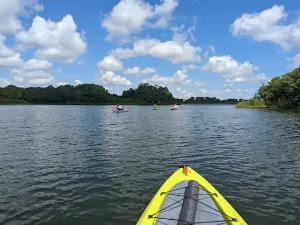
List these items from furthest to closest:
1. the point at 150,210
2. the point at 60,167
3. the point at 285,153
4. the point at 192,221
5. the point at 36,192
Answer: the point at 285,153 → the point at 60,167 → the point at 36,192 → the point at 150,210 → the point at 192,221

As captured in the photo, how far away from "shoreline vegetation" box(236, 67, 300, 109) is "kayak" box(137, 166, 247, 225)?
94529mm

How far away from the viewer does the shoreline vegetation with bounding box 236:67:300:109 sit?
91300mm

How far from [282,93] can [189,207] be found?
4145 inches

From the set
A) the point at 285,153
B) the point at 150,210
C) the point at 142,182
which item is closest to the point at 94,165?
the point at 142,182

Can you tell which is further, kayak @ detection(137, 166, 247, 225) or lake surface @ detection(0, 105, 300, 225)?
lake surface @ detection(0, 105, 300, 225)

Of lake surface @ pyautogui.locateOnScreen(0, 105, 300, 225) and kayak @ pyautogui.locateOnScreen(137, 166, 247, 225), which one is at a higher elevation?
kayak @ pyautogui.locateOnScreen(137, 166, 247, 225)

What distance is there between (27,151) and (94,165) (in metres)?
7.49

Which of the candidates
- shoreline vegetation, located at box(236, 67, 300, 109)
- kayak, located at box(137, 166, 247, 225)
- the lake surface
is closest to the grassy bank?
shoreline vegetation, located at box(236, 67, 300, 109)

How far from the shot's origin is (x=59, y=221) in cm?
897

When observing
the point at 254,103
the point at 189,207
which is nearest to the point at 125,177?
the point at 189,207

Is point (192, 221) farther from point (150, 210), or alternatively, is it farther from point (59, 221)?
point (59, 221)

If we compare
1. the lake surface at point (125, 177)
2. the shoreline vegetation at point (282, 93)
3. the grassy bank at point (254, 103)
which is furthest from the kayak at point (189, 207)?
the grassy bank at point (254, 103)

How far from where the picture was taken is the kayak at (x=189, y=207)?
6.79 meters

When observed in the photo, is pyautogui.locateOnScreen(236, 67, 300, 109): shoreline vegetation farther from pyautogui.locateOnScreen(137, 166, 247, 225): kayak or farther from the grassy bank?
pyautogui.locateOnScreen(137, 166, 247, 225): kayak
